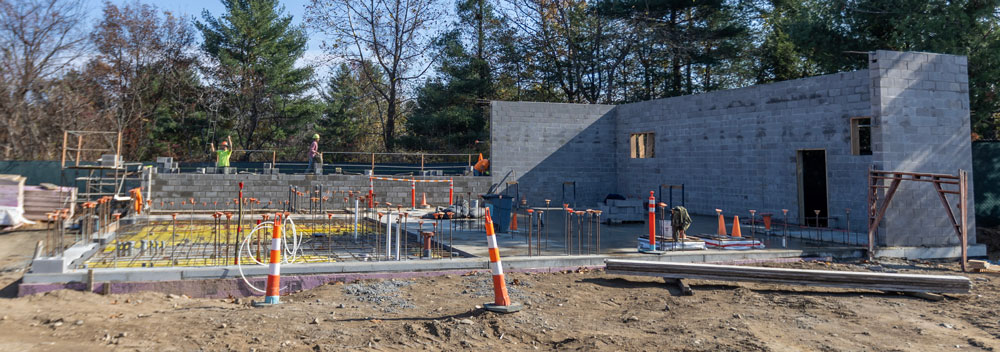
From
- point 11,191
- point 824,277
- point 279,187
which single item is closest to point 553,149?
point 279,187

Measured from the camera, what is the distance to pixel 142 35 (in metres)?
35.1

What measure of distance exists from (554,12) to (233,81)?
18.8 meters

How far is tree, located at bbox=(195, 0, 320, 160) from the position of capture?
1406 inches

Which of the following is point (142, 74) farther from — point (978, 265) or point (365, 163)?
point (978, 265)

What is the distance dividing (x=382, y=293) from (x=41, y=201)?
1569 centimetres

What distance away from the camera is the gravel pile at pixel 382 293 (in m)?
6.99

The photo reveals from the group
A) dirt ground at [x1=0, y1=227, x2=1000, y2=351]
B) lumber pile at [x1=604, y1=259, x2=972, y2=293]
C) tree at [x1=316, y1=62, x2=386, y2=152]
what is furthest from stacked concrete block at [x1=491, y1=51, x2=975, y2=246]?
tree at [x1=316, y1=62, x2=386, y2=152]

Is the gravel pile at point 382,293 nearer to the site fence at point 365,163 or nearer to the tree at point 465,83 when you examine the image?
the site fence at point 365,163

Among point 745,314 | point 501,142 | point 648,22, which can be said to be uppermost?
point 648,22

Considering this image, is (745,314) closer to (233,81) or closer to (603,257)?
(603,257)

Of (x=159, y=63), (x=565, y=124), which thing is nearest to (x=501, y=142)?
(x=565, y=124)

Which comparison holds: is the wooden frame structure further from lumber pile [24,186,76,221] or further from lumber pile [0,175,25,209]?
lumber pile [0,175,25,209]

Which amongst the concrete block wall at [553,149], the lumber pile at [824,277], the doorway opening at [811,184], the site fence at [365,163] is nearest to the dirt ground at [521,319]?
the lumber pile at [824,277]

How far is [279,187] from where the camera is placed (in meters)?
20.0
